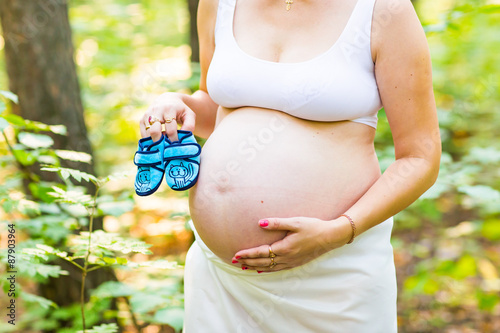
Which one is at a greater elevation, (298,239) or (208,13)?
(208,13)

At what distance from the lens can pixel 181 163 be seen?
51.1 inches

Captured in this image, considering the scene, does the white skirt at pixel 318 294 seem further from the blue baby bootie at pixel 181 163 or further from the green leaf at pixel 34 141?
the green leaf at pixel 34 141

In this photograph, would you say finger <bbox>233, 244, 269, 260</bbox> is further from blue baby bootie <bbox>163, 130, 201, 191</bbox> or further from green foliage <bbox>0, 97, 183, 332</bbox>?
green foliage <bbox>0, 97, 183, 332</bbox>

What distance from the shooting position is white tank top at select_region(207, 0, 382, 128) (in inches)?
48.9

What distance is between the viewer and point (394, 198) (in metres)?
1.28

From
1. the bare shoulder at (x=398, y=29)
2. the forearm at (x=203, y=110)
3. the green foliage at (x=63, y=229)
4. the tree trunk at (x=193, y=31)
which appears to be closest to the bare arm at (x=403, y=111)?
the bare shoulder at (x=398, y=29)

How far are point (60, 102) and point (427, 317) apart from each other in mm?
2847

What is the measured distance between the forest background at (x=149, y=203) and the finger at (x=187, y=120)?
1.22 ft

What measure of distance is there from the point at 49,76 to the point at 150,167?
1.59 metres

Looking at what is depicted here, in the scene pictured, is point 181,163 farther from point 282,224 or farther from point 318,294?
point 318,294

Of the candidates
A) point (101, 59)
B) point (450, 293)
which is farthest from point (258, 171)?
point (101, 59)

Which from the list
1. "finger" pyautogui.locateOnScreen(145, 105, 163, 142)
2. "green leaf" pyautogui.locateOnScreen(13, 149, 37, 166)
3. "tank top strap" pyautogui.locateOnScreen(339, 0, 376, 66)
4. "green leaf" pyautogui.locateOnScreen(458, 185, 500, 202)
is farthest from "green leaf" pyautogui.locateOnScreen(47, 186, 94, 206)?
"green leaf" pyautogui.locateOnScreen(458, 185, 500, 202)

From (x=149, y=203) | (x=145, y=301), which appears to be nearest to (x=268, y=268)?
(x=145, y=301)

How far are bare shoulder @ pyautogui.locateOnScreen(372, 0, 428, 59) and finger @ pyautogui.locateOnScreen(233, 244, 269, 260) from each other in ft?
2.03
